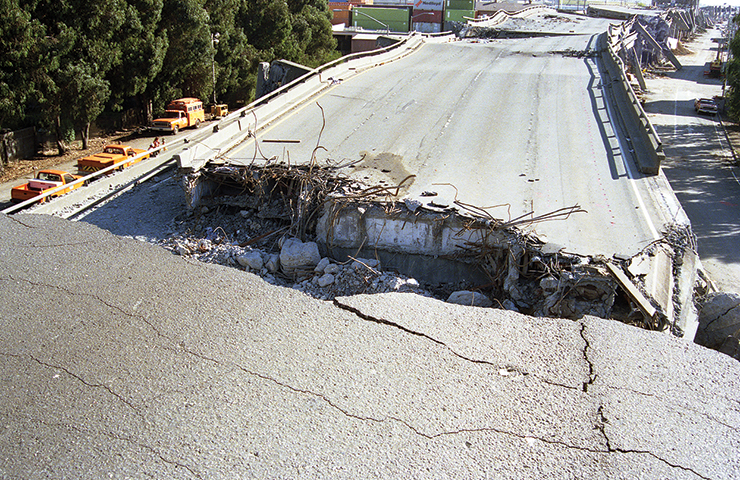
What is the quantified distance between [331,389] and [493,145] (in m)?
9.09

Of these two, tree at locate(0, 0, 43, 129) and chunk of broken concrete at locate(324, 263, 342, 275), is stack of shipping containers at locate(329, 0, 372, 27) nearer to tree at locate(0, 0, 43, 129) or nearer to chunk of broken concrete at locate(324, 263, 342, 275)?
tree at locate(0, 0, 43, 129)

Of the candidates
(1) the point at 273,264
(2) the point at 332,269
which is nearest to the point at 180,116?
(1) the point at 273,264

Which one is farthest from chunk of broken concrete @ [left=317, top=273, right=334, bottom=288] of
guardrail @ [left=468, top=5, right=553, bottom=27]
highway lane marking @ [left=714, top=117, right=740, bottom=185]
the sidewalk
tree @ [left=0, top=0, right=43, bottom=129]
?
guardrail @ [left=468, top=5, right=553, bottom=27]

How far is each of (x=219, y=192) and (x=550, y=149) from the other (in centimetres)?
756

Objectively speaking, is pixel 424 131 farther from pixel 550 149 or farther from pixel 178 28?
pixel 178 28

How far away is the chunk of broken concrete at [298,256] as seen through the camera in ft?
28.3

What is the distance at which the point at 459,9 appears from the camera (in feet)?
211

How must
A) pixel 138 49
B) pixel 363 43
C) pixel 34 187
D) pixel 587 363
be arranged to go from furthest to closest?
pixel 363 43 → pixel 138 49 → pixel 34 187 → pixel 587 363

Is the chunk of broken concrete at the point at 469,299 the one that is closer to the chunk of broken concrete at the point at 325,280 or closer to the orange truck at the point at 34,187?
the chunk of broken concrete at the point at 325,280

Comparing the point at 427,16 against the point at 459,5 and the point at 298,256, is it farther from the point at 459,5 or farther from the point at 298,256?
the point at 298,256

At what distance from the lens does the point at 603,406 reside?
5.34 m

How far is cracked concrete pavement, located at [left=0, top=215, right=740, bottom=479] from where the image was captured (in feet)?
15.3

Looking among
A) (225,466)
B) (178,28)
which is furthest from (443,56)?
(225,466)

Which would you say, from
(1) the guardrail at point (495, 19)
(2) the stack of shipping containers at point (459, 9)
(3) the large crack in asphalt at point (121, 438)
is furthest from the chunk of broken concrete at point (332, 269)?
(2) the stack of shipping containers at point (459, 9)
